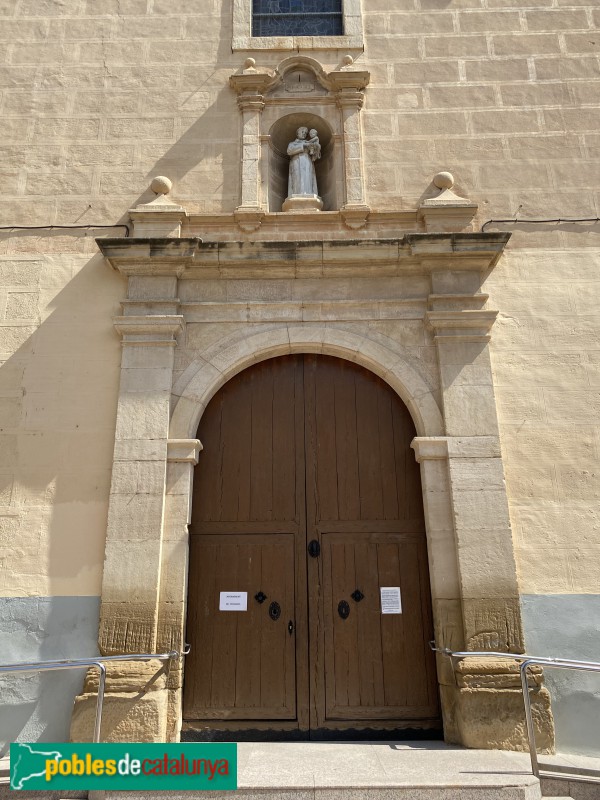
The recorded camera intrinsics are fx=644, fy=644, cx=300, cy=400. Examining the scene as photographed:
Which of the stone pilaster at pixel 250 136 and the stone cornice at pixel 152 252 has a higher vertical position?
the stone pilaster at pixel 250 136

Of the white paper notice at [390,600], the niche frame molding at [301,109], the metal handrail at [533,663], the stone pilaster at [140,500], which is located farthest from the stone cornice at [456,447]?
the niche frame molding at [301,109]

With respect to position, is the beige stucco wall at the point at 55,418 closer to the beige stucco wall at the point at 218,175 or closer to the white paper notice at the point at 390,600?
the beige stucco wall at the point at 218,175

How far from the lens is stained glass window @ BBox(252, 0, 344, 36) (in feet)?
22.7

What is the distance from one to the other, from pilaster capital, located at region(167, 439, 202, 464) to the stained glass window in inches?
181

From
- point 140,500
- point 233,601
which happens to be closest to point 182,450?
point 140,500

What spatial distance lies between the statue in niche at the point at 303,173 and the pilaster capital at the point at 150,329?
5.30ft

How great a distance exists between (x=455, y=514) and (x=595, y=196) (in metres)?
3.39

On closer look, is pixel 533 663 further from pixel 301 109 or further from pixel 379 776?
pixel 301 109

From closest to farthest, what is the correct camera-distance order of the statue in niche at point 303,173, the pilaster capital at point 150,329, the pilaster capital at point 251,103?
the pilaster capital at point 150,329 < the statue in niche at point 303,173 < the pilaster capital at point 251,103

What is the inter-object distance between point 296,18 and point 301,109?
51.9 inches

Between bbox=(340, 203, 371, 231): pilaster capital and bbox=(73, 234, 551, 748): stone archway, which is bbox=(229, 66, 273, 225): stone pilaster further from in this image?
bbox=(340, 203, 371, 231): pilaster capital

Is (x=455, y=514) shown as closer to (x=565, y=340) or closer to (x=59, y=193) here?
(x=565, y=340)

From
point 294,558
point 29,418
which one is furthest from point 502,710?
point 29,418

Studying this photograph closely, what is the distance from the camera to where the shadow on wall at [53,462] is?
471 centimetres
